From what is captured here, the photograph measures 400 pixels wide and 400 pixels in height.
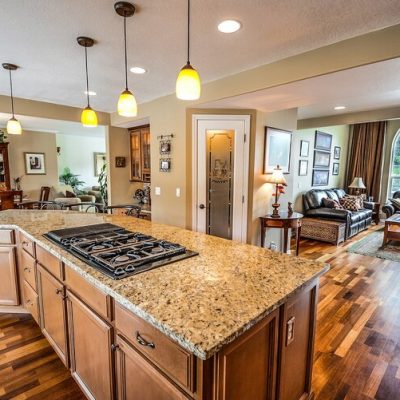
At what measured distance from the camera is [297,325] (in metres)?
1.40

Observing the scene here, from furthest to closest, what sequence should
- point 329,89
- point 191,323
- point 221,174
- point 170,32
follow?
point 221,174
point 329,89
point 170,32
point 191,323

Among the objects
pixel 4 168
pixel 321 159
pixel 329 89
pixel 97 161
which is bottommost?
pixel 4 168

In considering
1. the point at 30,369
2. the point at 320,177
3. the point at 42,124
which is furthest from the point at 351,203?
the point at 42,124

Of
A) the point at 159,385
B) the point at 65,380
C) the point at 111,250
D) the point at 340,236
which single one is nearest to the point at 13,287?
the point at 65,380

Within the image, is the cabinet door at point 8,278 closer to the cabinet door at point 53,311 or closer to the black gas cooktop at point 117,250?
the cabinet door at point 53,311

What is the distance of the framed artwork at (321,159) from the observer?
6504 millimetres

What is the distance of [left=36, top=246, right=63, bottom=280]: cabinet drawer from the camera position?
1.73 metres

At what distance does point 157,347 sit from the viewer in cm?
102

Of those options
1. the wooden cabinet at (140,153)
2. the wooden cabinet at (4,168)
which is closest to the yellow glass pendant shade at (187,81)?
the wooden cabinet at (140,153)

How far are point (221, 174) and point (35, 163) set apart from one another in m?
6.00

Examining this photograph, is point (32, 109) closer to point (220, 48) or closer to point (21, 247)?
point (21, 247)

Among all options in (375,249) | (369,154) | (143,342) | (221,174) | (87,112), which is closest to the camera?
(143,342)

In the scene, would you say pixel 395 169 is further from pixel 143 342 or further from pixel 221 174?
pixel 143 342

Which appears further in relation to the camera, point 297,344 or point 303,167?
point 303,167
